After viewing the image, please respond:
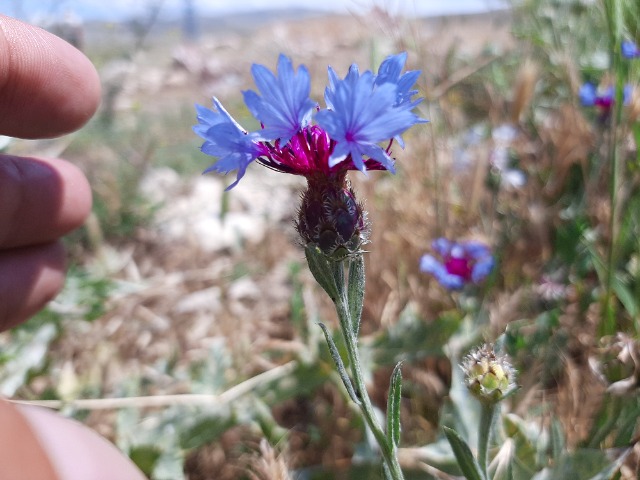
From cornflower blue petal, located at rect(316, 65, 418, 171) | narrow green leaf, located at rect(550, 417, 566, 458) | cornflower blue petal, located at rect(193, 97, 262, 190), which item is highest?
cornflower blue petal, located at rect(316, 65, 418, 171)

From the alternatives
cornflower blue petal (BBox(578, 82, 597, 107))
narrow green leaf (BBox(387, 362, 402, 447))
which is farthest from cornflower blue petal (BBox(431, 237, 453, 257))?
narrow green leaf (BBox(387, 362, 402, 447))

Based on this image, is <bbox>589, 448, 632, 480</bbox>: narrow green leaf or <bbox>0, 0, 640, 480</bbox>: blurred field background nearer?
<bbox>589, 448, 632, 480</bbox>: narrow green leaf

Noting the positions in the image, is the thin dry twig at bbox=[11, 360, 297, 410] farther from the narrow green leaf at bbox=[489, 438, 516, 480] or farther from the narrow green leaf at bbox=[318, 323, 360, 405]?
the narrow green leaf at bbox=[318, 323, 360, 405]

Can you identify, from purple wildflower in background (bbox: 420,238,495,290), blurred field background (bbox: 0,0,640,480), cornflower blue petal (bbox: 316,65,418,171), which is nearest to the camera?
cornflower blue petal (bbox: 316,65,418,171)

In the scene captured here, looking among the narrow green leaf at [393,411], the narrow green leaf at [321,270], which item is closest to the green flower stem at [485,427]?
the narrow green leaf at [393,411]

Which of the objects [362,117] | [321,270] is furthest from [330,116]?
[321,270]

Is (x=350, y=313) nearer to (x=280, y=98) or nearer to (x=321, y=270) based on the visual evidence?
(x=321, y=270)

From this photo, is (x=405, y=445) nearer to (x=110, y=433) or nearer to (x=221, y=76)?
(x=110, y=433)

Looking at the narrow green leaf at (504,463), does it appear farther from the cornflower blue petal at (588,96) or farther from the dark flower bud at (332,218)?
the cornflower blue petal at (588,96)
